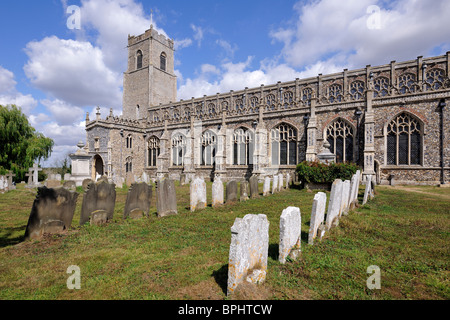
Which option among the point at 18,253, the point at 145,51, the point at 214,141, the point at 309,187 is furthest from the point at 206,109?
the point at 18,253

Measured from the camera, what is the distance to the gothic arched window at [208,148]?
23.2m

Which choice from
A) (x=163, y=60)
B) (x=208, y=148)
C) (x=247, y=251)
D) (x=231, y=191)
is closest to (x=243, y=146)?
(x=208, y=148)

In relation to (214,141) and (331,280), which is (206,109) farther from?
(331,280)

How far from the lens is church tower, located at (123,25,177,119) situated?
37.1 meters

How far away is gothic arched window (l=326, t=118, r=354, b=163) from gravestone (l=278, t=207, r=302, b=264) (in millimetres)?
15252

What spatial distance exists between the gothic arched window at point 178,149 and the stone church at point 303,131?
0.11 m

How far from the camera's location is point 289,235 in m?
3.51

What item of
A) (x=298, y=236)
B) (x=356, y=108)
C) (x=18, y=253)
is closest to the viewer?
(x=298, y=236)

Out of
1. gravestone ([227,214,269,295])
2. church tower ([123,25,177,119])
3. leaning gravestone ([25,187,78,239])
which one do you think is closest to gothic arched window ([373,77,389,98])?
gravestone ([227,214,269,295])

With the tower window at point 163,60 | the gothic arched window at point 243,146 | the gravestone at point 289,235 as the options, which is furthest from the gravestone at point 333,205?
the tower window at point 163,60

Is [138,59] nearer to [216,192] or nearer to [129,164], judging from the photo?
[129,164]

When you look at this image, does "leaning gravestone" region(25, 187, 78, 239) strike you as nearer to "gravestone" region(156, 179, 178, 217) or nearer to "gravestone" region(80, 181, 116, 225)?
"gravestone" region(80, 181, 116, 225)
